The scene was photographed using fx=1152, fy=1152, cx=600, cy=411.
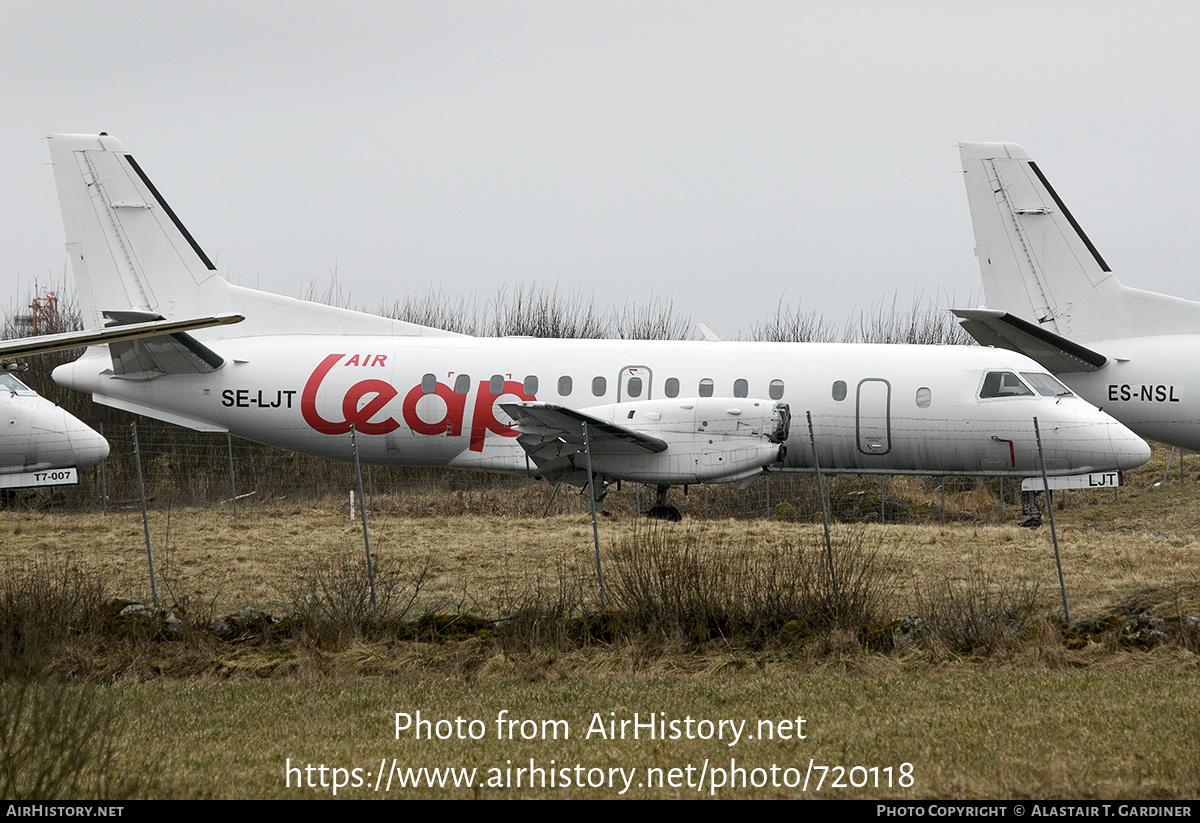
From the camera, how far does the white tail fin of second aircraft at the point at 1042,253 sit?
70.8 feet

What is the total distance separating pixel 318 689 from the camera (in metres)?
9.09

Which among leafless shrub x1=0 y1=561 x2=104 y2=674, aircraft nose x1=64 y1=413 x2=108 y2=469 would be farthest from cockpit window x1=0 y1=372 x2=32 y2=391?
leafless shrub x1=0 y1=561 x2=104 y2=674

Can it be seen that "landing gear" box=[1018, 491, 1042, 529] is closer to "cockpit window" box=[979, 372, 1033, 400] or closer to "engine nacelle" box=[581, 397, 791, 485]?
"cockpit window" box=[979, 372, 1033, 400]

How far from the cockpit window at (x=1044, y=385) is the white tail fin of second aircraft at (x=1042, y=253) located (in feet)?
13.2

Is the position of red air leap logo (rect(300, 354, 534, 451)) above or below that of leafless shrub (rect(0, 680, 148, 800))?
above

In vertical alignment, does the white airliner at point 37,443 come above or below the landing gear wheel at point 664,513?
above

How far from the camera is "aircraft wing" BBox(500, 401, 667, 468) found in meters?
16.2

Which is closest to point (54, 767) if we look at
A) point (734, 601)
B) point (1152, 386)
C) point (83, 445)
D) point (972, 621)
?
point (734, 601)

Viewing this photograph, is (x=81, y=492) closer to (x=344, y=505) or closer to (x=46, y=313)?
(x=344, y=505)

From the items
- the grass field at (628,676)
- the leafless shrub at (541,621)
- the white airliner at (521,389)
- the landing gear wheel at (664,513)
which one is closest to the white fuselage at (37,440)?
the white airliner at (521,389)

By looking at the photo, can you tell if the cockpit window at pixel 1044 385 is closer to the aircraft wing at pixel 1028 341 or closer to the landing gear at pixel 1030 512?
the aircraft wing at pixel 1028 341

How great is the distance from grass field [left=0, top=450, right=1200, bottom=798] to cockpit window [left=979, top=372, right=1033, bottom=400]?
3.12m

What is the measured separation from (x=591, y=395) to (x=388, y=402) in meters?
3.32
